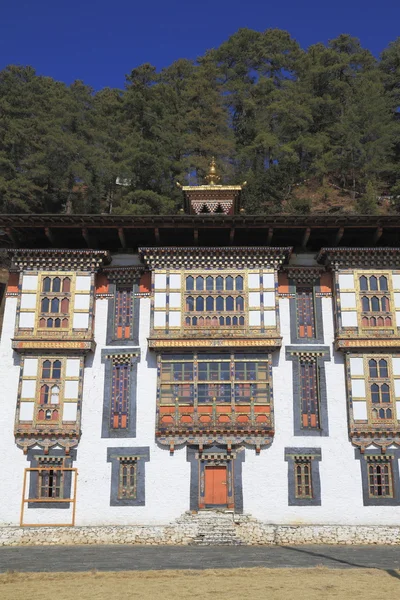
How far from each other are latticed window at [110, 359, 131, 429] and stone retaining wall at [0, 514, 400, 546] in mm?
3757

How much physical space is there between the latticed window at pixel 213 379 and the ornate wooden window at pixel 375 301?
13.9ft

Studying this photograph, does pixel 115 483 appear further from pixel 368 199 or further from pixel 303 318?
pixel 368 199

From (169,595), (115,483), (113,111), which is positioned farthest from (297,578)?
(113,111)

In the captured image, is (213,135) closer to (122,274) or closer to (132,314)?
(122,274)

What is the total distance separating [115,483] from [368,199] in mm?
26980

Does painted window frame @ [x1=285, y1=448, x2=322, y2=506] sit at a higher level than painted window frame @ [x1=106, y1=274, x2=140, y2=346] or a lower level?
lower

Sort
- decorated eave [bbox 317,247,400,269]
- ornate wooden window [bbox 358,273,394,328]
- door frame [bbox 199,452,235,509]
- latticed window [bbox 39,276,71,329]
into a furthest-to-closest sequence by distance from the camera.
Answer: decorated eave [bbox 317,247,400,269] < latticed window [bbox 39,276,71,329] < ornate wooden window [bbox 358,273,394,328] < door frame [bbox 199,452,235,509]

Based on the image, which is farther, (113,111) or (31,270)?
(113,111)

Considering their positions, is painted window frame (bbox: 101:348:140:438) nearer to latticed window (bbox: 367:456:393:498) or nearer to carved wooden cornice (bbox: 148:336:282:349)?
carved wooden cornice (bbox: 148:336:282:349)

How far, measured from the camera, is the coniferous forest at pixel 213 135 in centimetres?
4403

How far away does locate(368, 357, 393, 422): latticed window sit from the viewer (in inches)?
893

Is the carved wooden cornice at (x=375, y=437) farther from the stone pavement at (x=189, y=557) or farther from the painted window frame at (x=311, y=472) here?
the stone pavement at (x=189, y=557)

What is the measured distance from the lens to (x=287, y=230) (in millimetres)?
25234

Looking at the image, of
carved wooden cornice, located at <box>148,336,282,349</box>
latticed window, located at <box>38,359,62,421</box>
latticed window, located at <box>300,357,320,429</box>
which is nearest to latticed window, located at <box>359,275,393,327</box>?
latticed window, located at <box>300,357,320,429</box>
